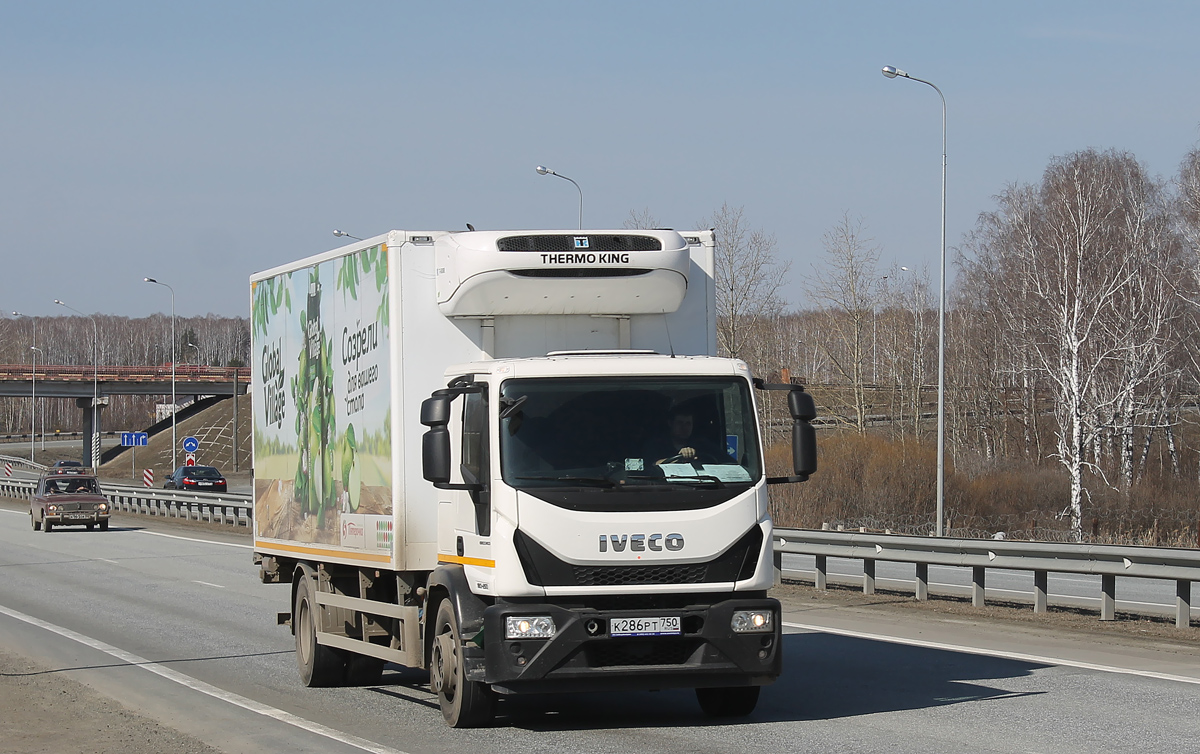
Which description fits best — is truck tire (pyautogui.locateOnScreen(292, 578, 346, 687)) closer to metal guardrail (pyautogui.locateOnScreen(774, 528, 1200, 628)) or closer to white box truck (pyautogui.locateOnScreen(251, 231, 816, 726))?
white box truck (pyautogui.locateOnScreen(251, 231, 816, 726))

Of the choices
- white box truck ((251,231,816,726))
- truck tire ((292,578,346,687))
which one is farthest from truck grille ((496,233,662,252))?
truck tire ((292,578,346,687))

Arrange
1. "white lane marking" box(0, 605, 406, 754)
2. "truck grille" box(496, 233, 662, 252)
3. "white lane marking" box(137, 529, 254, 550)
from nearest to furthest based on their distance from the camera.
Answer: "white lane marking" box(0, 605, 406, 754), "truck grille" box(496, 233, 662, 252), "white lane marking" box(137, 529, 254, 550)

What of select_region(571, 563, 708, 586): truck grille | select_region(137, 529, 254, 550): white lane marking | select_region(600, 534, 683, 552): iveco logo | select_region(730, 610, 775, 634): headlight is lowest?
select_region(137, 529, 254, 550): white lane marking

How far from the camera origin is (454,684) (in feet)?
28.8

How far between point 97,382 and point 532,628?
8398 cm

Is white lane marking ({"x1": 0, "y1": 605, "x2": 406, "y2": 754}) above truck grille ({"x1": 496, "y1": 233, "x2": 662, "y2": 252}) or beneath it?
beneath

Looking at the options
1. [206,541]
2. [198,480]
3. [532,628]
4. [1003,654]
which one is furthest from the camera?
[198,480]

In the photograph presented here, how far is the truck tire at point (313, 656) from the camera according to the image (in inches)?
435

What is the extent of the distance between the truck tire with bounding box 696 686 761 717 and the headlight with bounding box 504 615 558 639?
62.0 inches

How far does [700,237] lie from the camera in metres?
9.98

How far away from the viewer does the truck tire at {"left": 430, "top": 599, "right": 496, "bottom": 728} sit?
336 inches

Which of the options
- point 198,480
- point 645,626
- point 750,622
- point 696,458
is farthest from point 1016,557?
point 198,480

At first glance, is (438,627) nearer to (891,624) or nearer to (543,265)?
(543,265)

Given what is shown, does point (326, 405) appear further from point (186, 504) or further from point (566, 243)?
point (186, 504)
